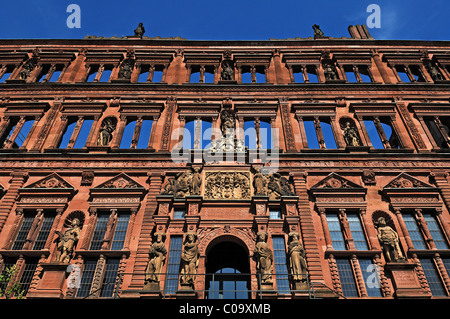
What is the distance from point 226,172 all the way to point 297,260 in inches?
245

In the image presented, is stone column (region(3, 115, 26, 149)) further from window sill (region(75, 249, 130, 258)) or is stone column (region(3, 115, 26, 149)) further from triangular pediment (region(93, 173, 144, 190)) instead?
window sill (region(75, 249, 130, 258))

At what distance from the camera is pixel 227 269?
16969 mm

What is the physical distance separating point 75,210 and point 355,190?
14.8 metres

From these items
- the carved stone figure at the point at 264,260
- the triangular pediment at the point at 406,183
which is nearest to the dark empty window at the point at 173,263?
the carved stone figure at the point at 264,260

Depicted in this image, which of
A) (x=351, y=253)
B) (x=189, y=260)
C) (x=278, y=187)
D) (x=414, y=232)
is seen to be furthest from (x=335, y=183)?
(x=189, y=260)

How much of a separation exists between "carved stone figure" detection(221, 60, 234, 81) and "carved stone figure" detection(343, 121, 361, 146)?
28.8 feet

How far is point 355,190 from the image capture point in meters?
18.0

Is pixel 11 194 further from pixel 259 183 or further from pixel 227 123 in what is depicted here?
pixel 259 183

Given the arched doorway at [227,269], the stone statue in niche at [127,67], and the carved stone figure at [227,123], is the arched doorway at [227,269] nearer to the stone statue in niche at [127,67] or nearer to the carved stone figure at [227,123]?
the carved stone figure at [227,123]


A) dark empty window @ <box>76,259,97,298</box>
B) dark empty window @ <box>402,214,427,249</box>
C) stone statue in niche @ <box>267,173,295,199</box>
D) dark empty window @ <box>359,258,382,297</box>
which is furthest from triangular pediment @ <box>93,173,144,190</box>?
dark empty window @ <box>402,214,427,249</box>

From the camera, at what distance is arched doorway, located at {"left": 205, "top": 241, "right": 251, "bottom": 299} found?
16016 millimetres

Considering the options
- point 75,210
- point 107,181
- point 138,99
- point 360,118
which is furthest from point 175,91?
point 360,118

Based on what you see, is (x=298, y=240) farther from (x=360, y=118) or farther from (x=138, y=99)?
(x=138, y=99)
